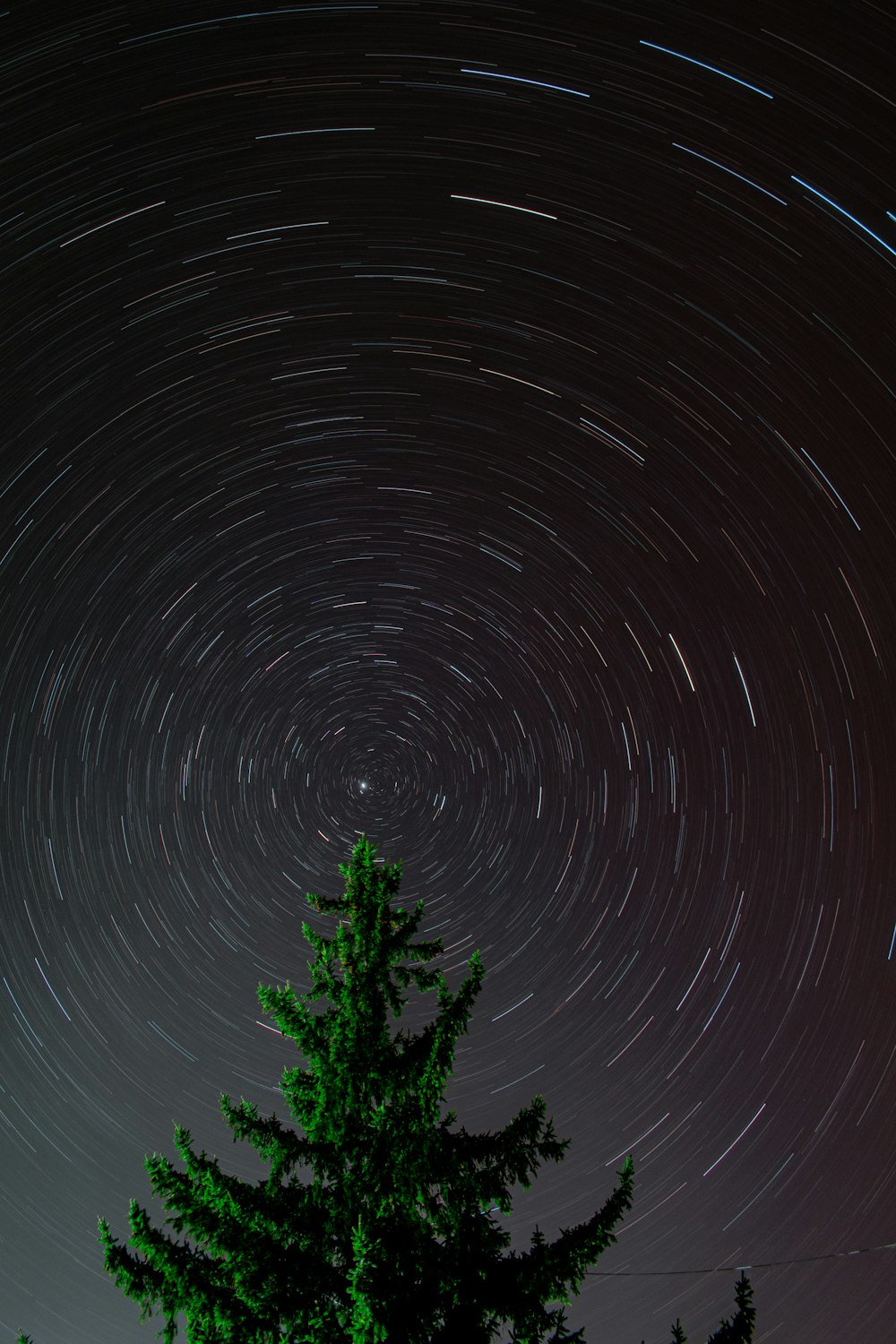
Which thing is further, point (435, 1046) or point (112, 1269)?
point (435, 1046)

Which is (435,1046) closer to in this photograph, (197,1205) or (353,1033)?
(353,1033)

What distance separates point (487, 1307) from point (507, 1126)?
112 centimetres

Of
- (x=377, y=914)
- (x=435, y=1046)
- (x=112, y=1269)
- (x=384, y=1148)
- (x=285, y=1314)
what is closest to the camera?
(x=285, y=1314)

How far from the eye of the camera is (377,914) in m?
6.78

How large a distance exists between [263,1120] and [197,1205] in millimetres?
762

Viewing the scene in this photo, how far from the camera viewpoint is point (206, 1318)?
16.0 ft

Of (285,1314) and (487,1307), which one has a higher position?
(487,1307)

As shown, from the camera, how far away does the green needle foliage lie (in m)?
4.80

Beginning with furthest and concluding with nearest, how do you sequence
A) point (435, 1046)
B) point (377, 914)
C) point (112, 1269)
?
point (377, 914) < point (435, 1046) < point (112, 1269)

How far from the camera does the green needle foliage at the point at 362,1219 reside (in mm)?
4805

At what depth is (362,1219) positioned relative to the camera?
16.8 feet

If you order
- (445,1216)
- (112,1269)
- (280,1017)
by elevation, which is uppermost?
(280,1017)

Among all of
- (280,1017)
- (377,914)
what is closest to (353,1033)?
(280,1017)

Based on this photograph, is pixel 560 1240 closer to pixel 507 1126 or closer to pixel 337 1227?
pixel 507 1126
